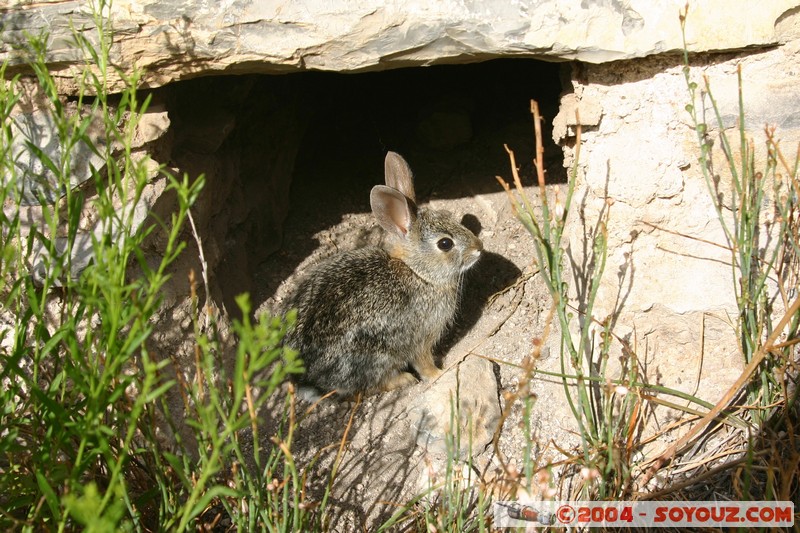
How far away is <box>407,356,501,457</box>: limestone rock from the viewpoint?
367 cm

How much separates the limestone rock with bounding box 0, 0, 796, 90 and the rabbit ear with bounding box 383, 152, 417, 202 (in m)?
1.52

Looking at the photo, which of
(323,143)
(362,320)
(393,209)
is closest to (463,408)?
(362,320)

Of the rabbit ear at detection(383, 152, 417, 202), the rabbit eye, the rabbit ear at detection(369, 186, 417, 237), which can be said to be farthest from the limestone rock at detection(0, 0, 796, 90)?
the rabbit eye

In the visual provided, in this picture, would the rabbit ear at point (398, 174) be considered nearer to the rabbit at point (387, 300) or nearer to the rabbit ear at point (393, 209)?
the rabbit at point (387, 300)

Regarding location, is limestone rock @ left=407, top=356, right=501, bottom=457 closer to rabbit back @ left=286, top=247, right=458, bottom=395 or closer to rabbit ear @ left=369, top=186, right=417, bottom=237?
rabbit back @ left=286, top=247, right=458, bottom=395

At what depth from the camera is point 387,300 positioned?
4.39 m

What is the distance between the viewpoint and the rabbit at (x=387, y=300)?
4.13 meters

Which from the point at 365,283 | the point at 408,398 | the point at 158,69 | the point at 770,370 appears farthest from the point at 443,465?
the point at 158,69

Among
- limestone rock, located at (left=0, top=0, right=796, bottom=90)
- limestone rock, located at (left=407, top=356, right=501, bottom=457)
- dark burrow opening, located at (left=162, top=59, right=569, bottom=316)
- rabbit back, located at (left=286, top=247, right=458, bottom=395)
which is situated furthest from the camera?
dark burrow opening, located at (left=162, top=59, right=569, bottom=316)

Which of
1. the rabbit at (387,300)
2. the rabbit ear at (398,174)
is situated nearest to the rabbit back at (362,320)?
the rabbit at (387,300)

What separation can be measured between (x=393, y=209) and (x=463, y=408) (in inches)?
55.5

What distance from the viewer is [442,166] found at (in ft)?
18.7

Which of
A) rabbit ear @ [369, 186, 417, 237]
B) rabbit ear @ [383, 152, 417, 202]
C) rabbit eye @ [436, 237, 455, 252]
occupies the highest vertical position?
rabbit ear @ [383, 152, 417, 202]

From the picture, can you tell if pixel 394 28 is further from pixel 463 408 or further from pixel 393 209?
pixel 463 408
